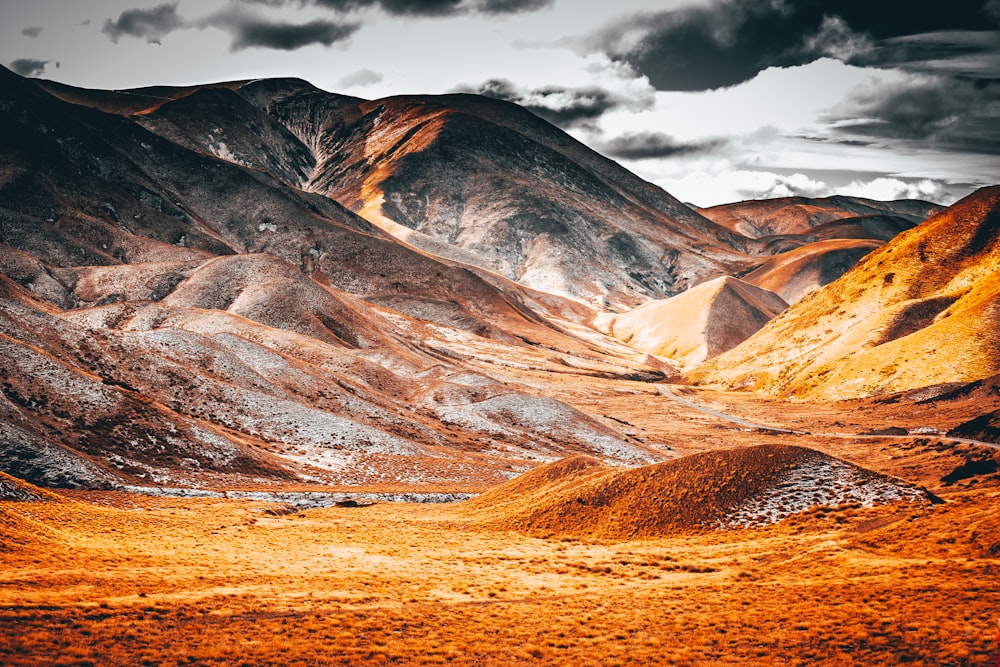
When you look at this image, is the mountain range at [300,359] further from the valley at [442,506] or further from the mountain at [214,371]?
the valley at [442,506]

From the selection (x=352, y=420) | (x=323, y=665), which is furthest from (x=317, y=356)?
(x=323, y=665)

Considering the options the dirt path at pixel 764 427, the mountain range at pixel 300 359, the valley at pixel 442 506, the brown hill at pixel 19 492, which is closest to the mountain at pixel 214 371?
the mountain range at pixel 300 359

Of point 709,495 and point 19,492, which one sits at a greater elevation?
point 709,495

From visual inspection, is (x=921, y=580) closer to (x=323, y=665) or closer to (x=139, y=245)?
(x=323, y=665)

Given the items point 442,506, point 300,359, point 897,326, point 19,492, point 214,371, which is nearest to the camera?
point 19,492

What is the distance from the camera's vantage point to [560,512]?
4759cm

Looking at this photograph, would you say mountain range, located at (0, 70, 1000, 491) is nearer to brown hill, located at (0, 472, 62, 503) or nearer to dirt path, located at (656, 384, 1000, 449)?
brown hill, located at (0, 472, 62, 503)

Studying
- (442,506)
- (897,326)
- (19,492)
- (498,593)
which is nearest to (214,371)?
(442,506)

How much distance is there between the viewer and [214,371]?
79375mm

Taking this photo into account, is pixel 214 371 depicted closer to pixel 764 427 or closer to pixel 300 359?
pixel 300 359

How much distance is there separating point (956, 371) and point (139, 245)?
177m

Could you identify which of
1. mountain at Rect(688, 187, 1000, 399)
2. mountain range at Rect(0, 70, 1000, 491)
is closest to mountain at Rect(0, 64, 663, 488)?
mountain range at Rect(0, 70, 1000, 491)

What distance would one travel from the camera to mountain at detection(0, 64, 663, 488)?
179 feet

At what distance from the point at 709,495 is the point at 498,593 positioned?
18806mm
